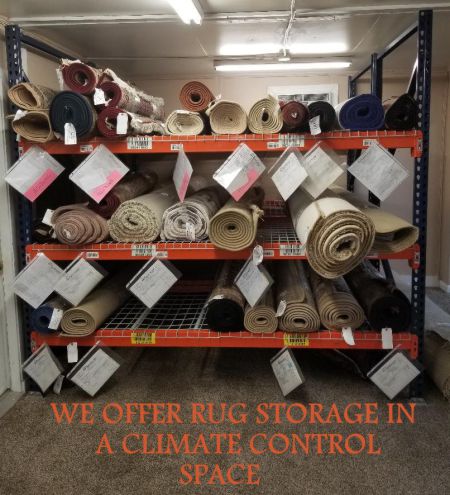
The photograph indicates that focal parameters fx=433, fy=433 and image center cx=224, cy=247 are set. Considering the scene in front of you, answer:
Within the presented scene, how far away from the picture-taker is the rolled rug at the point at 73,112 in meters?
2.20

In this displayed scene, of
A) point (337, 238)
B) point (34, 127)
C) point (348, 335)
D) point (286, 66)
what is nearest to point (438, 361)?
point (348, 335)

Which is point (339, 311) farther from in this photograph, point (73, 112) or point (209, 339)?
point (73, 112)

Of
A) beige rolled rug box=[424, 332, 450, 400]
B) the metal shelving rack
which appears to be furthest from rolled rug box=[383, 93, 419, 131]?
beige rolled rug box=[424, 332, 450, 400]

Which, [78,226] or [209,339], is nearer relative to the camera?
[78,226]

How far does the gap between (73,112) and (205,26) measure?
0.98 meters

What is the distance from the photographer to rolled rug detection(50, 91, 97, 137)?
2.20 metres

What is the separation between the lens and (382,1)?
2.24 metres

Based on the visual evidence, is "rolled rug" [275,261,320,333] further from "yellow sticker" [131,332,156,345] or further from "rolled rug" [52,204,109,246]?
"rolled rug" [52,204,109,246]

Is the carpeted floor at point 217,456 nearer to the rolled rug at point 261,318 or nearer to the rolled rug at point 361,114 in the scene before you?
the rolled rug at point 261,318

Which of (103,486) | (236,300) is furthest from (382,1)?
(103,486)

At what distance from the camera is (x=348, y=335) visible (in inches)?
93.7

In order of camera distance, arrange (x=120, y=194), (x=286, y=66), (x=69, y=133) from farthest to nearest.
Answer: (x=286, y=66), (x=120, y=194), (x=69, y=133)

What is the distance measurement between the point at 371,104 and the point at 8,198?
2.07 metres

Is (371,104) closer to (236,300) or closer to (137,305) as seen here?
(236,300)
